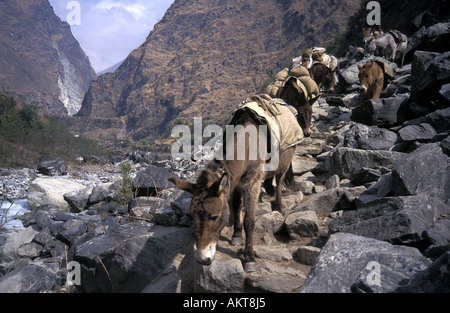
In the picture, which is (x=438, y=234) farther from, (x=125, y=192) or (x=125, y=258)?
(x=125, y=192)

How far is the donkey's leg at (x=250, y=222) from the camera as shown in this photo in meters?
3.47

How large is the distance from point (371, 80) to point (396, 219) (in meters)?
8.26

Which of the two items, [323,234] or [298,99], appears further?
[298,99]

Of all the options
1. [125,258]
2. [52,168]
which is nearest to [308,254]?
[125,258]

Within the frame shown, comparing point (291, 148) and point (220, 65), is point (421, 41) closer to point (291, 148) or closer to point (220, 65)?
point (291, 148)

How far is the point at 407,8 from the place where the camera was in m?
25.1

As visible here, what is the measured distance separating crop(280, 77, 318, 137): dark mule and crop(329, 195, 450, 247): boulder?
3.70m

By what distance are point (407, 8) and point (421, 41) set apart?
1595cm

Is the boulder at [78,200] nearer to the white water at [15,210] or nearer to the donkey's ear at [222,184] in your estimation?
the white water at [15,210]

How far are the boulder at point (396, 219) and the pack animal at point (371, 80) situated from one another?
7.63 metres

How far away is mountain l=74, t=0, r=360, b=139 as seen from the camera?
78375 mm

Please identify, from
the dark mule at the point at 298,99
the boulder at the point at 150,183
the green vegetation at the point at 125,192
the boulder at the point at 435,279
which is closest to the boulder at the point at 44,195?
the green vegetation at the point at 125,192

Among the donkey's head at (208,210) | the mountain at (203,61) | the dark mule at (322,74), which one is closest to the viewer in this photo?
the donkey's head at (208,210)

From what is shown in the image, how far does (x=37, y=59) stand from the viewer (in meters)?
150
